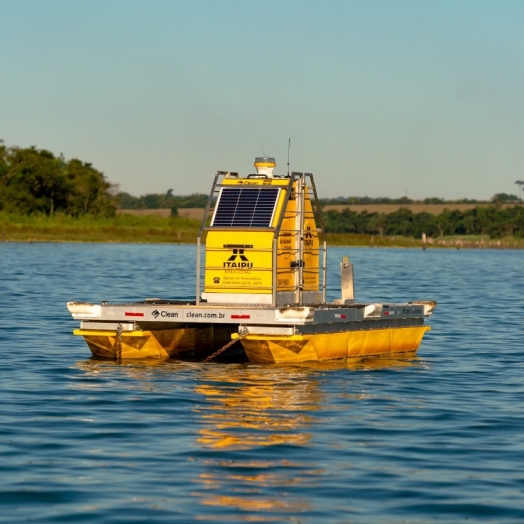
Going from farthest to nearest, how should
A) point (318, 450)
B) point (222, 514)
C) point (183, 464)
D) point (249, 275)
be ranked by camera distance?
point (249, 275) < point (318, 450) < point (183, 464) < point (222, 514)

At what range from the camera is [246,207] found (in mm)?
22281

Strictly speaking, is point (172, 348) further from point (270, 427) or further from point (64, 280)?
point (64, 280)

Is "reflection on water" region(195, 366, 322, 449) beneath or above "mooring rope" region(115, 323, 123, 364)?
beneath

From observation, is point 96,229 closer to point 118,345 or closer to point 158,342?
point 158,342

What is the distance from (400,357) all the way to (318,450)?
10109mm

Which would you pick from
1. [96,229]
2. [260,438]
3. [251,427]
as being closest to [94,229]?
[96,229]

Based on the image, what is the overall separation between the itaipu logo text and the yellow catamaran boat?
0.7 inches

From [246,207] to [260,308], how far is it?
2.45 metres

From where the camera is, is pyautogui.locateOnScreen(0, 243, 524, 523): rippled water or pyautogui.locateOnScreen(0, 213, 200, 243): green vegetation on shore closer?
pyautogui.locateOnScreen(0, 243, 524, 523): rippled water


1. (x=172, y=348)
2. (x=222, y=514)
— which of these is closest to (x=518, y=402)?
(x=172, y=348)

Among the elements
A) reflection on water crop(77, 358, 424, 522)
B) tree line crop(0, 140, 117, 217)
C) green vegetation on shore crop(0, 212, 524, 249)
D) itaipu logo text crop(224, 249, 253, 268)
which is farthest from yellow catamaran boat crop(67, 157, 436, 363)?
tree line crop(0, 140, 117, 217)

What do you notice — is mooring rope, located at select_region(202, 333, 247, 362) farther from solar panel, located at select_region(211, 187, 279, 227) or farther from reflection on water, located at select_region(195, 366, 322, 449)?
solar panel, located at select_region(211, 187, 279, 227)

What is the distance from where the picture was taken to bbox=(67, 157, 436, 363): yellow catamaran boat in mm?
20531

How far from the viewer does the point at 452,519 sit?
11109mm
